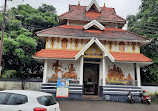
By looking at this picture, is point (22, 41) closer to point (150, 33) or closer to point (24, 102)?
point (24, 102)

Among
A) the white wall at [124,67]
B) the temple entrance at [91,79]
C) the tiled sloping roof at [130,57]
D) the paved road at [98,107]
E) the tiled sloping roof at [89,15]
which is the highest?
the tiled sloping roof at [89,15]

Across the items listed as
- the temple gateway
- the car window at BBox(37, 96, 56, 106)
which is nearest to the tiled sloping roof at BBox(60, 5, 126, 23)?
the temple gateway

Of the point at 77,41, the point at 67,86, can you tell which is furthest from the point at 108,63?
the point at 67,86

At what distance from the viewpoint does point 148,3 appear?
21031 millimetres

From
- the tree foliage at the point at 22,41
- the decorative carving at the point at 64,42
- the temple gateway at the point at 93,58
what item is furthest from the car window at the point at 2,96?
the decorative carving at the point at 64,42

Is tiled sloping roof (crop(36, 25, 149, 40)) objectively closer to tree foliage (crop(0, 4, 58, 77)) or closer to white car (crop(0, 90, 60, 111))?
tree foliage (crop(0, 4, 58, 77))

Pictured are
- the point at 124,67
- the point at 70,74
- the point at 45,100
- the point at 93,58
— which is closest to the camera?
the point at 45,100

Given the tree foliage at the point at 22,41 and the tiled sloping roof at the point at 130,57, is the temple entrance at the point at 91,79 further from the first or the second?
the tree foliage at the point at 22,41

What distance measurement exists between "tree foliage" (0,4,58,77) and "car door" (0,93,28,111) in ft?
31.8

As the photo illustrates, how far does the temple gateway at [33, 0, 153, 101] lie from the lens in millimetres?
13703

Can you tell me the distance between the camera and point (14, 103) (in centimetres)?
511

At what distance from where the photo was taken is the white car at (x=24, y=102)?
490 centimetres

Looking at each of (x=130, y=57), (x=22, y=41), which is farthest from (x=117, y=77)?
(x=22, y=41)

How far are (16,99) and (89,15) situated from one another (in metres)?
16.2
